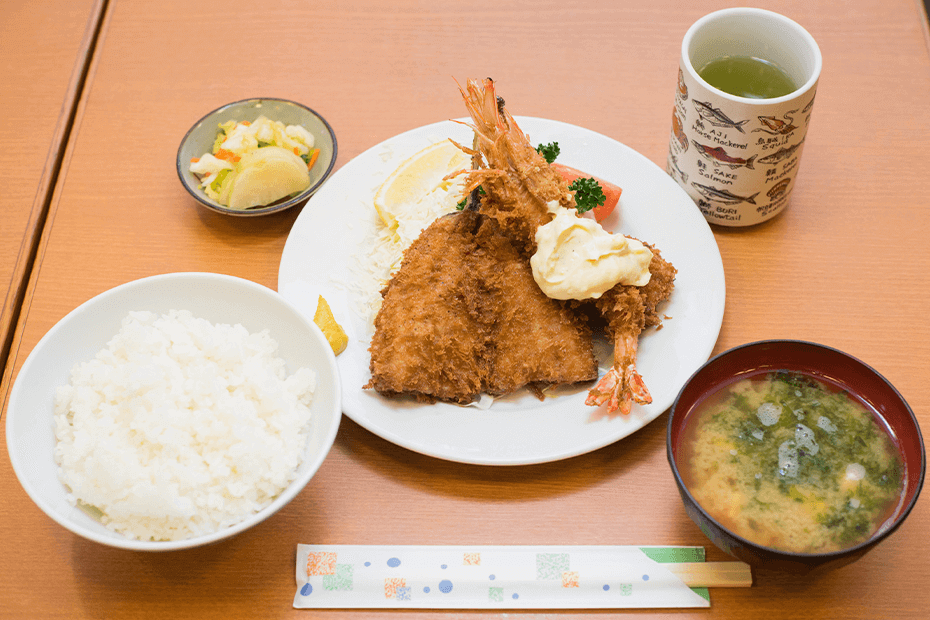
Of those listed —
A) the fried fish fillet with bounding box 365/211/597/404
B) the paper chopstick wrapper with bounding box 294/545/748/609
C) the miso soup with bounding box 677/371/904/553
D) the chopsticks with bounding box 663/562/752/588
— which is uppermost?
the fried fish fillet with bounding box 365/211/597/404

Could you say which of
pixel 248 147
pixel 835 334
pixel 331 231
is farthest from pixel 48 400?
pixel 835 334

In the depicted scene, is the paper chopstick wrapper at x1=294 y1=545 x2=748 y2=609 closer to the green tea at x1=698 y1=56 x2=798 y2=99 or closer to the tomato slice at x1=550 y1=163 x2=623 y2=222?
the tomato slice at x1=550 y1=163 x2=623 y2=222

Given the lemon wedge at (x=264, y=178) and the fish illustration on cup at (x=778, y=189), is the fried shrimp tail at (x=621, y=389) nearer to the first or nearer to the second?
the fish illustration on cup at (x=778, y=189)

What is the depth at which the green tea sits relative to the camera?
81.0 inches

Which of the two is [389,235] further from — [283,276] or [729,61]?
[729,61]

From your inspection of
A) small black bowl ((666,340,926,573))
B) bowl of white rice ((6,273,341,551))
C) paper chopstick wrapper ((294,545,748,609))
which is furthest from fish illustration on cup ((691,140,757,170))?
bowl of white rice ((6,273,341,551))

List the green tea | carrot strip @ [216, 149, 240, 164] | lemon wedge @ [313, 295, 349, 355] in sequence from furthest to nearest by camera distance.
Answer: carrot strip @ [216, 149, 240, 164], the green tea, lemon wedge @ [313, 295, 349, 355]

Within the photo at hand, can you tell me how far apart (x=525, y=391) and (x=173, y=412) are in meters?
0.86

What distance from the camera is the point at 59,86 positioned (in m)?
2.65

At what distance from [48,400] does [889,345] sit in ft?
7.06

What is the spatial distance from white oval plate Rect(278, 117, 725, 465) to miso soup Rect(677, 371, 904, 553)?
17 centimetres

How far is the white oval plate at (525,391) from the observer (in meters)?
1.77

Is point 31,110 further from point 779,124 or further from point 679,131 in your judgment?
point 779,124

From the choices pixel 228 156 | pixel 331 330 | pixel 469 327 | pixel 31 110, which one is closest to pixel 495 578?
pixel 469 327
